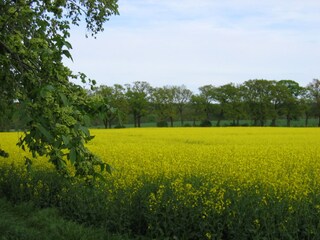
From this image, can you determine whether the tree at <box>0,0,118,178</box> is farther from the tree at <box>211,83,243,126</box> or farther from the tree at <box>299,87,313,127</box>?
the tree at <box>299,87,313,127</box>

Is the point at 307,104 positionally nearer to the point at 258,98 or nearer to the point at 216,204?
the point at 258,98

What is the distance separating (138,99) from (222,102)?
64.6ft

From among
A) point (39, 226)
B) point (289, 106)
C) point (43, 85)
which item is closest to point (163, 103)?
point (289, 106)

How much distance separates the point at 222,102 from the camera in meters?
82.6

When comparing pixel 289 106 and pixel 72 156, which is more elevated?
pixel 289 106

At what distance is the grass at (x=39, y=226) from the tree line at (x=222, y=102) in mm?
63267

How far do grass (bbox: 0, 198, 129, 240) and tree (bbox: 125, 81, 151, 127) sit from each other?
69.9 metres

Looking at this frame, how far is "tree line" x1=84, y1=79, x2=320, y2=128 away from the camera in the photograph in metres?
75.5

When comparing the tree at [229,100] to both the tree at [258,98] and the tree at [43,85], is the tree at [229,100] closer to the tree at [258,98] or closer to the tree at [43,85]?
the tree at [258,98]

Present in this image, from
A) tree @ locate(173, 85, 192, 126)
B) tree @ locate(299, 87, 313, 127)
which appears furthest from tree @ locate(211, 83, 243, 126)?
tree @ locate(299, 87, 313, 127)

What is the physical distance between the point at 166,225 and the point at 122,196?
1.26 meters

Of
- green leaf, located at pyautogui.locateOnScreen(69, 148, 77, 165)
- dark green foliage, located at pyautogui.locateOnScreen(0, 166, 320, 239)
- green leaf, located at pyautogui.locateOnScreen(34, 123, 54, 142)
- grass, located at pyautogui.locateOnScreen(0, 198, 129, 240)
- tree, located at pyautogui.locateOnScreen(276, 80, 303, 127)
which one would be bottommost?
grass, located at pyautogui.locateOnScreen(0, 198, 129, 240)

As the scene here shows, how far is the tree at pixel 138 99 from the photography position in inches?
3078

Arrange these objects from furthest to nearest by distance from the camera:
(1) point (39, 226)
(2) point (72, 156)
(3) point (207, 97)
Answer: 1. (3) point (207, 97)
2. (1) point (39, 226)
3. (2) point (72, 156)
